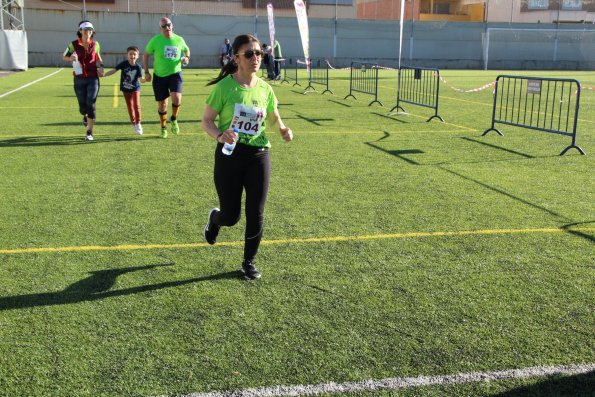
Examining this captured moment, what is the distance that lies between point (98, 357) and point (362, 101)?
57.3ft

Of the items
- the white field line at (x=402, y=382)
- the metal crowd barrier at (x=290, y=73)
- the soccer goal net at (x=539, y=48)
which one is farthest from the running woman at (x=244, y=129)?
the soccer goal net at (x=539, y=48)

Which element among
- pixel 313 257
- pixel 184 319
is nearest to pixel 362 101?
pixel 313 257

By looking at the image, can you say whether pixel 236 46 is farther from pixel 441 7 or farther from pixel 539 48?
pixel 441 7

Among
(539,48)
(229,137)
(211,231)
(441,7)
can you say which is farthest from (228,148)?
(441,7)

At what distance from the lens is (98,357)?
3.68 meters

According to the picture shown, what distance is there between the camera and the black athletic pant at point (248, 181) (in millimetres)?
4691

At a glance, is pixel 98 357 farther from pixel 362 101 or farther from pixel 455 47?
pixel 455 47

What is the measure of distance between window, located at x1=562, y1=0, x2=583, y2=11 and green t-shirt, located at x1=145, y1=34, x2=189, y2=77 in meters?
60.0

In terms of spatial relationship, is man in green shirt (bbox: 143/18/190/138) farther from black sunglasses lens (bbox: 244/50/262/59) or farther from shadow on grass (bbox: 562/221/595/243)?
shadow on grass (bbox: 562/221/595/243)

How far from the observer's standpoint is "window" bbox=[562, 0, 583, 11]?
61.7m

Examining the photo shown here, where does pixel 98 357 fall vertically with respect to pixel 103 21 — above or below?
below

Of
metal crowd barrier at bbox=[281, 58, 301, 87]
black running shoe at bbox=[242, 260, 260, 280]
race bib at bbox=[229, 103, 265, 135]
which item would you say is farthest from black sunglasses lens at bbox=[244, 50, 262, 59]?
metal crowd barrier at bbox=[281, 58, 301, 87]

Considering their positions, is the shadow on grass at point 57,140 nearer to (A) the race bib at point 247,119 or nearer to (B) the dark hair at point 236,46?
(B) the dark hair at point 236,46

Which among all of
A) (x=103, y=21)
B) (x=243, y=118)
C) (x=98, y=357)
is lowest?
(x=98, y=357)
